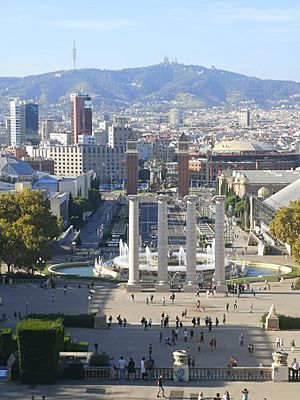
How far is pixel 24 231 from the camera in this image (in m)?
72.6

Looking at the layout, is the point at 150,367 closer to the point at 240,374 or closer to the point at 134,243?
the point at 240,374

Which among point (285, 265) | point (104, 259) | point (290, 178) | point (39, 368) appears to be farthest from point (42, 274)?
point (290, 178)

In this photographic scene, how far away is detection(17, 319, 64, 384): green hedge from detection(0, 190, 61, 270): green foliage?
33.4 m

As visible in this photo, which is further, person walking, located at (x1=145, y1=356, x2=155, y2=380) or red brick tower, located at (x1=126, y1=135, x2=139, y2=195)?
red brick tower, located at (x1=126, y1=135, x2=139, y2=195)

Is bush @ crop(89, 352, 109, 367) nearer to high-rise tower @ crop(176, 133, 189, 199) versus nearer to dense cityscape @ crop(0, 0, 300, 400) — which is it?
dense cityscape @ crop(0, 0, 300, 400)

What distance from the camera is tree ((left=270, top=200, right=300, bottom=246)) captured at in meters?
80.3

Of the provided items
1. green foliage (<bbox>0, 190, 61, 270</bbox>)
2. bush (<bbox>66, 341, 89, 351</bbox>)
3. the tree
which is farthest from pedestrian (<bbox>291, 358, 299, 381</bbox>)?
the tree

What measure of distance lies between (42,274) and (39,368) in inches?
1552

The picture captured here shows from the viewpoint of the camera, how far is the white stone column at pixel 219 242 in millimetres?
65188

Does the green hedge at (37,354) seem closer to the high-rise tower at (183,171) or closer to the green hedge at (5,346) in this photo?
the green hedge at (5,346)

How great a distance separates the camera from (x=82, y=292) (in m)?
65.7

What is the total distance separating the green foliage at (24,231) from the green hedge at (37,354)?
33.4 meters

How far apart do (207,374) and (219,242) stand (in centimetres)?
2604

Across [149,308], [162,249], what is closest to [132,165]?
[162,249]
